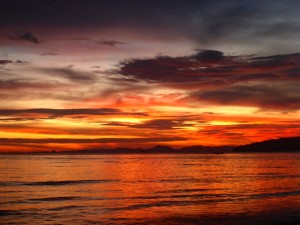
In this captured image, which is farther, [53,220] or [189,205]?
[189,205]

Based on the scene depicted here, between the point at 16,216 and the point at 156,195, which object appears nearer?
the point at 16,216

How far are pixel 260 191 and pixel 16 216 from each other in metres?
32.7

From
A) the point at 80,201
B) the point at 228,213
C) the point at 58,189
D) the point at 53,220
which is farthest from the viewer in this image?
the point at 58,189

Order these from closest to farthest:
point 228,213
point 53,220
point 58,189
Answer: point 53,220 → point 228,213 → point 58,189


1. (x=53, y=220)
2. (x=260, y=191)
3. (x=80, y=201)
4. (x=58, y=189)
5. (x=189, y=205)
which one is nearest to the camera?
(x=53, y=220)

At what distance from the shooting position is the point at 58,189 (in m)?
58.2

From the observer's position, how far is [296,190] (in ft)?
180

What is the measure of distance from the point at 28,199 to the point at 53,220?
47.3 ft

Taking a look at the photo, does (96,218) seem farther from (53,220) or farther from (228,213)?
(228,213)

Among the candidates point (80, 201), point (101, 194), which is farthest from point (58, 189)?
point (80, 201)

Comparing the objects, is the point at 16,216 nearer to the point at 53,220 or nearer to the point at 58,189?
the point at 53,220

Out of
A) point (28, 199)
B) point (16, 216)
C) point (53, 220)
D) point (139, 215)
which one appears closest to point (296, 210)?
point (139, 215)

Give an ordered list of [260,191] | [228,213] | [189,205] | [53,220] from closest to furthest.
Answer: [53,220] < [228,213] < [189,205] < [260,191]

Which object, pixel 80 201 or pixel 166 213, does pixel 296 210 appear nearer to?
pixel 166 213
